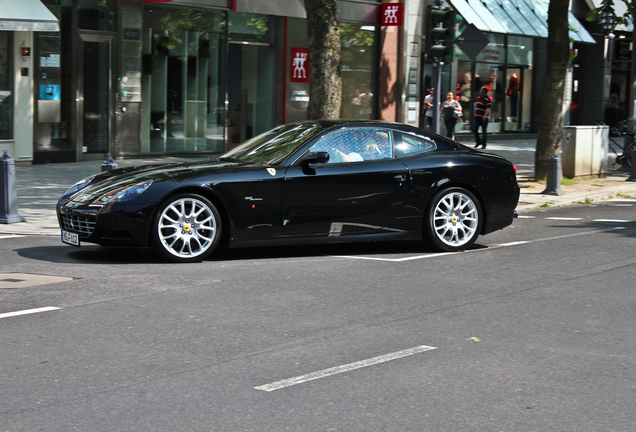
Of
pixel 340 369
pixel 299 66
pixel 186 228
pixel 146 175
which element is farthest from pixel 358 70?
pixel 340 369

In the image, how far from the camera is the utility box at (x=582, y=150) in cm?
1716

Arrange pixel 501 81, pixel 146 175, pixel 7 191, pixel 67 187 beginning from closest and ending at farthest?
1. pixel 146 175
2. pixel 7 191
3. pixel 67 187
4. pixel 501 81

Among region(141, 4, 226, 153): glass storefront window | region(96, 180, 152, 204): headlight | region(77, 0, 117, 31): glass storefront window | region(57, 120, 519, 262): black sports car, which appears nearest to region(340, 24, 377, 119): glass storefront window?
region(141, 4, 226, 153): glass storefront window

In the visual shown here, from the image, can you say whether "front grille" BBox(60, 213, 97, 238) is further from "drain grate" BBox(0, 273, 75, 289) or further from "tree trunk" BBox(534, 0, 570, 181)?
"tree trunk" BBox(534, 0, 570, 181)

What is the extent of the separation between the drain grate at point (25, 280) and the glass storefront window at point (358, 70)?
55.9 ft

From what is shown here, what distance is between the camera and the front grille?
26.1 ft

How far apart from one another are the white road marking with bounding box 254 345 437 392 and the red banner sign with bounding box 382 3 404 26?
19.7m

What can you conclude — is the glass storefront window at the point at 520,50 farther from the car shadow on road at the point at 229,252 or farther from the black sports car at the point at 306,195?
the car shadow on road at the point at 229,252

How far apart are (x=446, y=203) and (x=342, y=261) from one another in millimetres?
1448

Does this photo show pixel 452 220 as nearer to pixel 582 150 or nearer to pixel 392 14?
pixel 582 150

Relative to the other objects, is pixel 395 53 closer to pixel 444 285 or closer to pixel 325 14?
pixel 325 14

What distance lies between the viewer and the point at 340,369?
483 centimetres

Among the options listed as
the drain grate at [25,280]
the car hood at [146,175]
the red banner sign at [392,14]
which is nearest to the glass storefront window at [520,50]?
the red banner sign at [392,14]

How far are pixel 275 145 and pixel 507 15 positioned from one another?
21.2 meters
